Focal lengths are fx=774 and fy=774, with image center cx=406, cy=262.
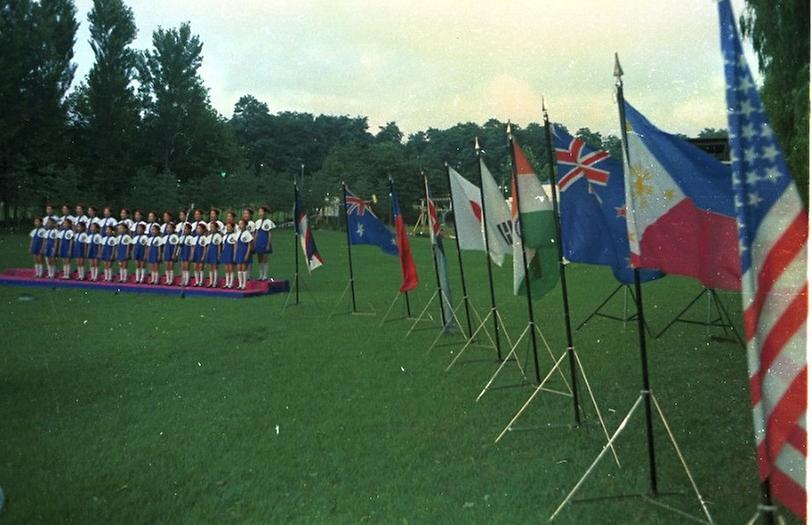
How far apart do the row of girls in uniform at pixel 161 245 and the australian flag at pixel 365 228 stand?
4600 millimetres

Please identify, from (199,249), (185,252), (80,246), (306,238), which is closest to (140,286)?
(185,252)

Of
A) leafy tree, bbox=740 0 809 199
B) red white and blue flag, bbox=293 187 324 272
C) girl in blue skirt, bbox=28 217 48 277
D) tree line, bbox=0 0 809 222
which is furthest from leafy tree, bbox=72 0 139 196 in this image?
leafy tree, bbox=740 0 809 199

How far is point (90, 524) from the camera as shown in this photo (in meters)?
5.03

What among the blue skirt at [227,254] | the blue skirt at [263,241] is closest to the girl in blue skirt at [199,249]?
the blue skirt at [227,254]

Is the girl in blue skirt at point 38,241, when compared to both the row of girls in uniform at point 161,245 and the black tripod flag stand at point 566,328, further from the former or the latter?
the black tripod flag stand at point 566,328

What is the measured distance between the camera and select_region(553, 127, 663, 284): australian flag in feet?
24.3

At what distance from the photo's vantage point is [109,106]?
49531 millimetres

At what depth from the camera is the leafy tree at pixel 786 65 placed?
1291cm

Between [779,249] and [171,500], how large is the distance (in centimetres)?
421

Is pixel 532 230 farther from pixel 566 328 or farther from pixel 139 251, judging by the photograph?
pixel 139 251

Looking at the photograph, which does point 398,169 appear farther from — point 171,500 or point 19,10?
point 171,500

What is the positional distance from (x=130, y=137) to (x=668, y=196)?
51708 mm

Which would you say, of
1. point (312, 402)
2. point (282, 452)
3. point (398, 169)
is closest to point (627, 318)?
point (312, 402)

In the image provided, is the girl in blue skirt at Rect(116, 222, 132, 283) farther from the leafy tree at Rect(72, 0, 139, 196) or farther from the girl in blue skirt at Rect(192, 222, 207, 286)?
the leafy tree at Rect(72, 0, 139, 196)
